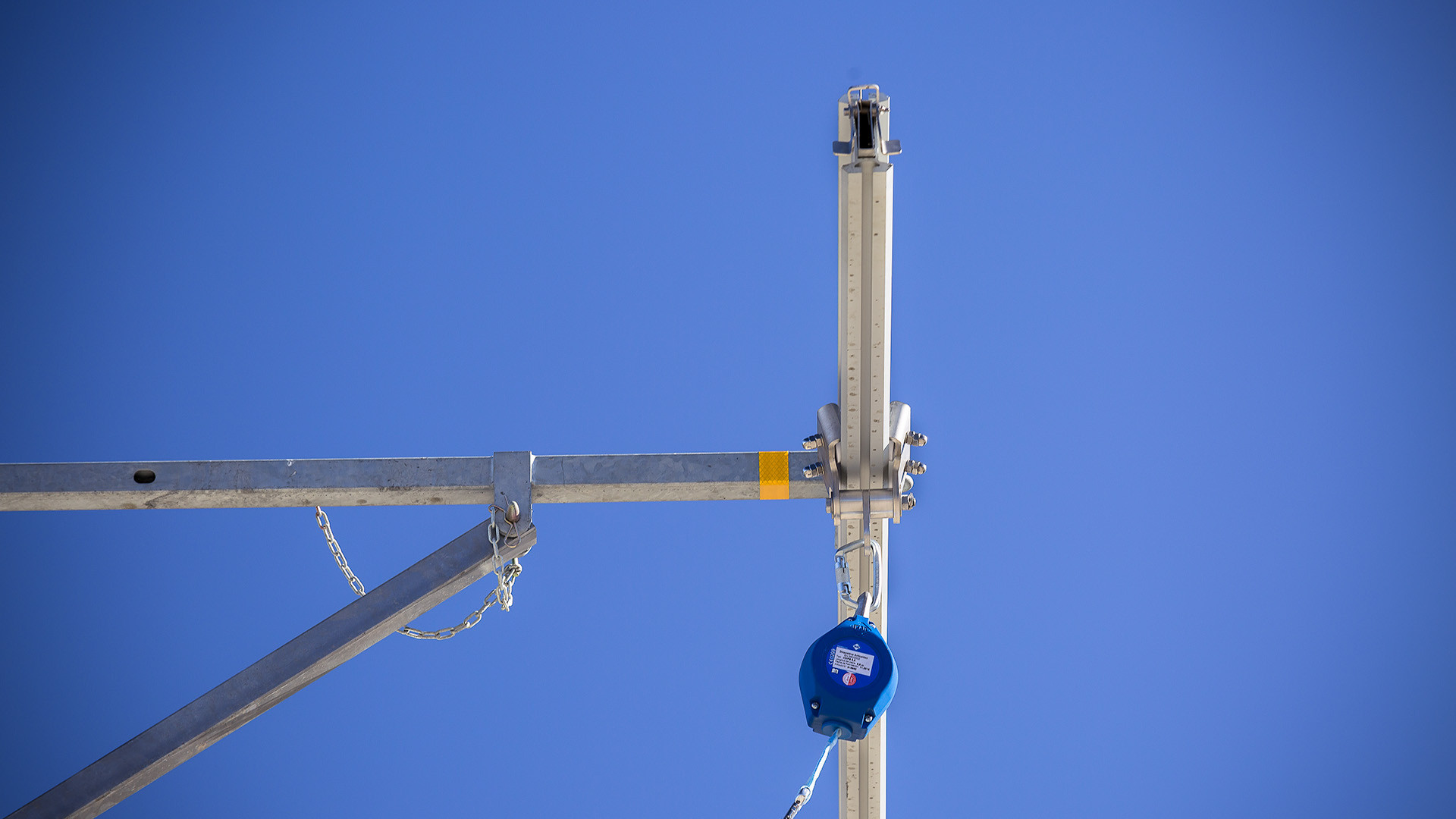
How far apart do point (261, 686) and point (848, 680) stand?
1593mm

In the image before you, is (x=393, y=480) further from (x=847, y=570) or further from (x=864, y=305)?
(x=864, y=305)

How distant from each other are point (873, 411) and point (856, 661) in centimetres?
63

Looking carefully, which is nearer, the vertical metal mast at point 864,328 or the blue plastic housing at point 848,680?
the vertical metal mast at point 864,328

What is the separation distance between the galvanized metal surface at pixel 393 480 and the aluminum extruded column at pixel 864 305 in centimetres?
21

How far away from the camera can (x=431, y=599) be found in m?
2.96

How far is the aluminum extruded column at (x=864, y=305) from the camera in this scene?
91.5 inches

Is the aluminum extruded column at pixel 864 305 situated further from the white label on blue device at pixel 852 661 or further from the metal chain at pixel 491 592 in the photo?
the metal chain at pixel 491 592

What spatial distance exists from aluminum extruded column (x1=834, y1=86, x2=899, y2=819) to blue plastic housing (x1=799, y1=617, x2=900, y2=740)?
37 cm

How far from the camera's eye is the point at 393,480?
9.84 feet

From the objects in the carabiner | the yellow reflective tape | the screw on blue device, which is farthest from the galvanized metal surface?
the screw on blue device

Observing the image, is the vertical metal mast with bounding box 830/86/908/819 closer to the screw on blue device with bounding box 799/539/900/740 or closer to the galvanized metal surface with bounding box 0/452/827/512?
the galvanized metal surface with bounding box 0/452/827/512

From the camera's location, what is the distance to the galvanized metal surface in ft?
9.81

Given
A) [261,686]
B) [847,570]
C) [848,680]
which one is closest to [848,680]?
[848,680]

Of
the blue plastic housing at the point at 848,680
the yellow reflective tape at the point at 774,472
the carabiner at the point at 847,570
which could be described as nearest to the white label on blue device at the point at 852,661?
the blue plastic housing at the point at 848,680
